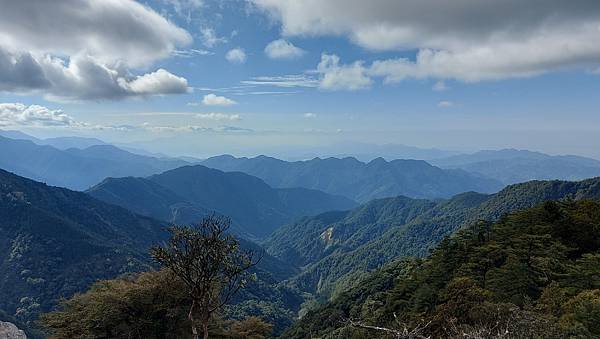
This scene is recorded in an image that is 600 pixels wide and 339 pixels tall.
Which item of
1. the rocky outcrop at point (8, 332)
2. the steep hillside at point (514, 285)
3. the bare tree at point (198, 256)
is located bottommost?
the rocky outcrop at point (8, 332)

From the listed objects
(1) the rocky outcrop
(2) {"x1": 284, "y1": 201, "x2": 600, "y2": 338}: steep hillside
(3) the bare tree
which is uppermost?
(3) the bare tree

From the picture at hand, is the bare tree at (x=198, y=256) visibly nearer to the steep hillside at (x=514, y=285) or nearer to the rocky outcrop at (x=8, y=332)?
the steep hillside at (x=514, y=285)

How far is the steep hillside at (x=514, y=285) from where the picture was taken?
1934cm

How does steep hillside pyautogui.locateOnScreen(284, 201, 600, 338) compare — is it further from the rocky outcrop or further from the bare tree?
the rocky outcrop

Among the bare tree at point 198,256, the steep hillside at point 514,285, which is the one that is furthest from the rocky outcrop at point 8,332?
the steep hillside at point 514,285

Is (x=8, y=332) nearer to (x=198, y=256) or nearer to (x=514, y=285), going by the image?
(x=198, y=256)

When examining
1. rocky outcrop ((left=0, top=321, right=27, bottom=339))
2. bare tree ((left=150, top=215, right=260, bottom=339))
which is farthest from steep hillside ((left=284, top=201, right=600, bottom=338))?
rocky outcrop ((left=0, top=321, right=27, bottom=339))

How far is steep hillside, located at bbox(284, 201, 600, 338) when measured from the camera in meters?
19.3

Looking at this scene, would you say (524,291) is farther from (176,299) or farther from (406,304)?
(176,299)

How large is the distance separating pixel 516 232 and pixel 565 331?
32676mm

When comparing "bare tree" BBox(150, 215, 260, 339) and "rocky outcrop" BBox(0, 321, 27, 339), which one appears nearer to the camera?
"bare tree" BBox(150, 215, 260, 339)

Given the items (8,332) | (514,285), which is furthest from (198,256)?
(8,332)

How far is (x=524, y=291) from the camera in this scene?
109 ft

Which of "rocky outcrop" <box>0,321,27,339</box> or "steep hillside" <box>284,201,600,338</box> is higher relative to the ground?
"steep hillside" <box>284,201,600,338</box>
